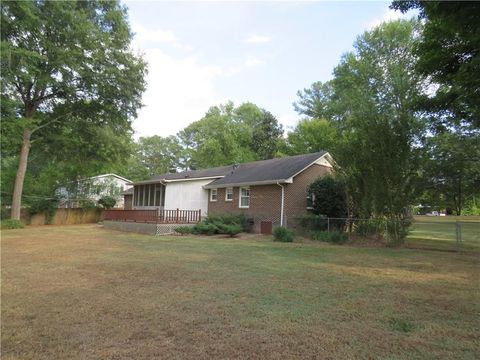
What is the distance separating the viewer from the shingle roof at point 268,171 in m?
18.9

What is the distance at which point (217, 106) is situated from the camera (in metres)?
51.0

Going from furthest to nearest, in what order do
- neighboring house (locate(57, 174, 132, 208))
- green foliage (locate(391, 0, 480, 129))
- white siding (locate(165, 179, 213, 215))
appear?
neighboring house (locate(57, 174, 132, 208))
white siding (locate(165, 179, 213, 215))
green foliage (locate(391, 0, 480, 129))

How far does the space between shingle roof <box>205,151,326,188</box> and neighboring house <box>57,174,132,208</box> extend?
10.9m

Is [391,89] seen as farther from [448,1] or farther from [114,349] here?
[114,349]

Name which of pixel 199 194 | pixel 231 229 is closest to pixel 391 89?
pixel 199 194

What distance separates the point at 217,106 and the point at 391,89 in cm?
2554

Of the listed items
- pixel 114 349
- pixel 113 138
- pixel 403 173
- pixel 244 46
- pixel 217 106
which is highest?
pixel 217 106

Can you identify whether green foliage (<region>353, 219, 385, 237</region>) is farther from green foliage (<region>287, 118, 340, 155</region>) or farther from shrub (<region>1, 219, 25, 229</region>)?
green foliage (<region>287, 118, 340, 155</region>)

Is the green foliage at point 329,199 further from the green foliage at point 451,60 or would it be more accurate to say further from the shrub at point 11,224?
the shrub at point 11,224

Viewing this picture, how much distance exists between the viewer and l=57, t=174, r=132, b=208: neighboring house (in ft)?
105

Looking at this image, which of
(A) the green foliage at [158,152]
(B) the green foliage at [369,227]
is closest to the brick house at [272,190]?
(B) the green foliage at [369,227]

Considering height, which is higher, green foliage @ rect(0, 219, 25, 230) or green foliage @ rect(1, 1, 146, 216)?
green foliage @ rect(1, 1, 146, 216)

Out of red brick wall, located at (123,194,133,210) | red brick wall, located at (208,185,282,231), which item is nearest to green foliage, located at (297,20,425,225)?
red brick wall, located at (208,185,282,231)

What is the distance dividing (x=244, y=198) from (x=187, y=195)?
5.64 meters
